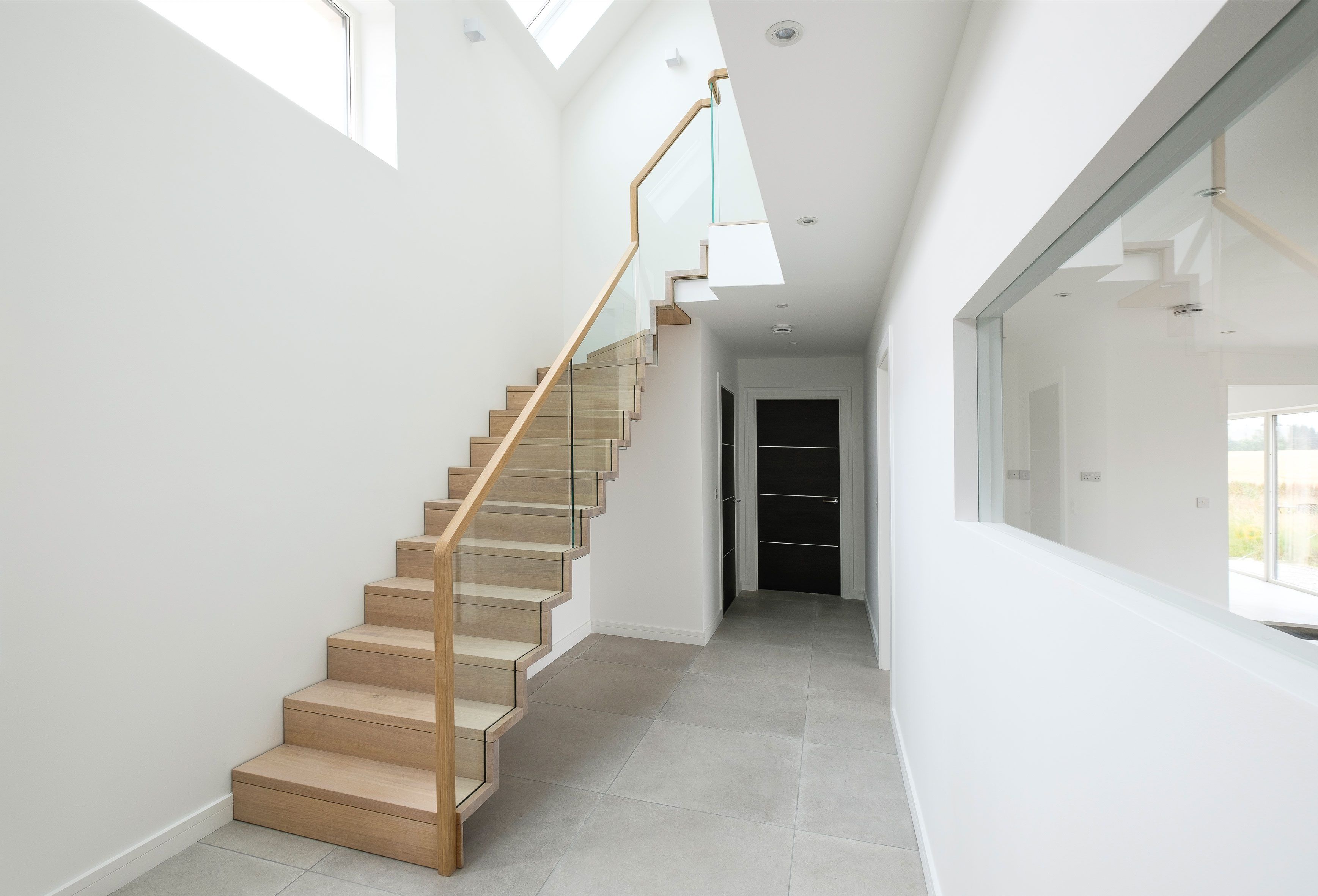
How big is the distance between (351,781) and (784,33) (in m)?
2.78

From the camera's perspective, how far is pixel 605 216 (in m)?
5.36

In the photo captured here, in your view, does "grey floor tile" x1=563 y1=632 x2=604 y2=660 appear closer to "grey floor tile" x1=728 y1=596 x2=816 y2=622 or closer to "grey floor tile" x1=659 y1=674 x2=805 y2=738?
"grey floor tile" x1=659 y1=674 x2=805 y2=738

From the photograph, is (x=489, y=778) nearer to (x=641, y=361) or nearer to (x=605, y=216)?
(x=641, y=361)

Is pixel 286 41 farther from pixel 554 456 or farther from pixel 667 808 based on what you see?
pixel 667 808

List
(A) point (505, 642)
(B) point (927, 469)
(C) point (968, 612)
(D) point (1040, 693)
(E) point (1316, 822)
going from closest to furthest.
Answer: (E) point (1316, 822), (D) point (1040, 693), (C) point (968, 612), (B) point (927, 469), (A) point (505, 642)

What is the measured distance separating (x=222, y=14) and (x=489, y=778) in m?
3.31

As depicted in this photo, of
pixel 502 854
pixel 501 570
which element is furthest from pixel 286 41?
pixel 502 854

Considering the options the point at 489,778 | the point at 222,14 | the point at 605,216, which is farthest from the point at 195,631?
the point at 605,216

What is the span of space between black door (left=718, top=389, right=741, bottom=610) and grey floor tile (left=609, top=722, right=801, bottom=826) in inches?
99.0

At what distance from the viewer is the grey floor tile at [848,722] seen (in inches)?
127

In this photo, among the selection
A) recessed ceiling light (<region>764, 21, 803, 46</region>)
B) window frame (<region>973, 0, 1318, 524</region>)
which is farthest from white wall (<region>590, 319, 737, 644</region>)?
window frame (<region>973, 0, 1318, 524</region>)

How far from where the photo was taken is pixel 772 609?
19.6ft

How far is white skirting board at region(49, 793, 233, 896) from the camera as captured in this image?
203 cm

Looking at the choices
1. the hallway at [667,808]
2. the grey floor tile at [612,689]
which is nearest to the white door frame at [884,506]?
the hallway at [667,808]
